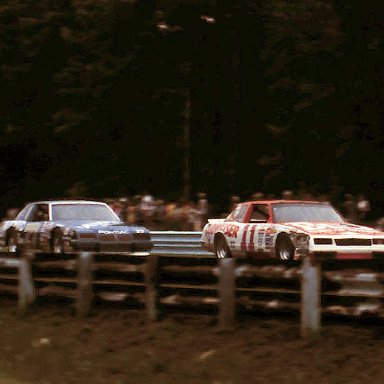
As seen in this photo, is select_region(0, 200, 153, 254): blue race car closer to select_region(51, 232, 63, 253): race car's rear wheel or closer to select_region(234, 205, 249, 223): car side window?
select_region(51, 232, 63, 253): race car's rear wheel

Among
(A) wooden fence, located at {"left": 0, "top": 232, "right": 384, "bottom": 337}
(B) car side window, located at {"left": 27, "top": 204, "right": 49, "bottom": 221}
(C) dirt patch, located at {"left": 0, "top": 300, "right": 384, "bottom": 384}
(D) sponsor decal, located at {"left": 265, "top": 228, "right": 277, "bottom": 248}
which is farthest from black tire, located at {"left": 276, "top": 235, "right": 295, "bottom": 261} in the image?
(C) dirt patch, located at {"left": 0, "top": 300, "right": 384, "bottom": 384}

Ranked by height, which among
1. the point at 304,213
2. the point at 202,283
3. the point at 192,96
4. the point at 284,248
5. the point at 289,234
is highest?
the point at 192,96

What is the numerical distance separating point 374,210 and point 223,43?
10737 millimetres

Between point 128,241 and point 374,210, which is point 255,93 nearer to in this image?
point 374,210

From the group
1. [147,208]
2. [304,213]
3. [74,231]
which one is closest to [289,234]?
[304,213]

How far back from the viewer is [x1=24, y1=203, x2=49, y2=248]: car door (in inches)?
884

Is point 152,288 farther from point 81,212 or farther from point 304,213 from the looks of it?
point 81,212

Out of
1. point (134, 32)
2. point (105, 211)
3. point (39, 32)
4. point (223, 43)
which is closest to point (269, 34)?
point (223, 43)

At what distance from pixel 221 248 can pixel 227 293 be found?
30.9 feet

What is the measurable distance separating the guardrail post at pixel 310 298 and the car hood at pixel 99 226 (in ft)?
36.3

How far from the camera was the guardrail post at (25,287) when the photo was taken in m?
13.7

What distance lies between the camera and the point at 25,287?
13.8 m

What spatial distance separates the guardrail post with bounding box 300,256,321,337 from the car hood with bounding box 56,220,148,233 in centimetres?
1107

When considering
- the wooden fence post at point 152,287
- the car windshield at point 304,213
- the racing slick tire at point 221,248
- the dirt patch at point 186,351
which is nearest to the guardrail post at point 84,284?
the dirt patch at point 186,351
